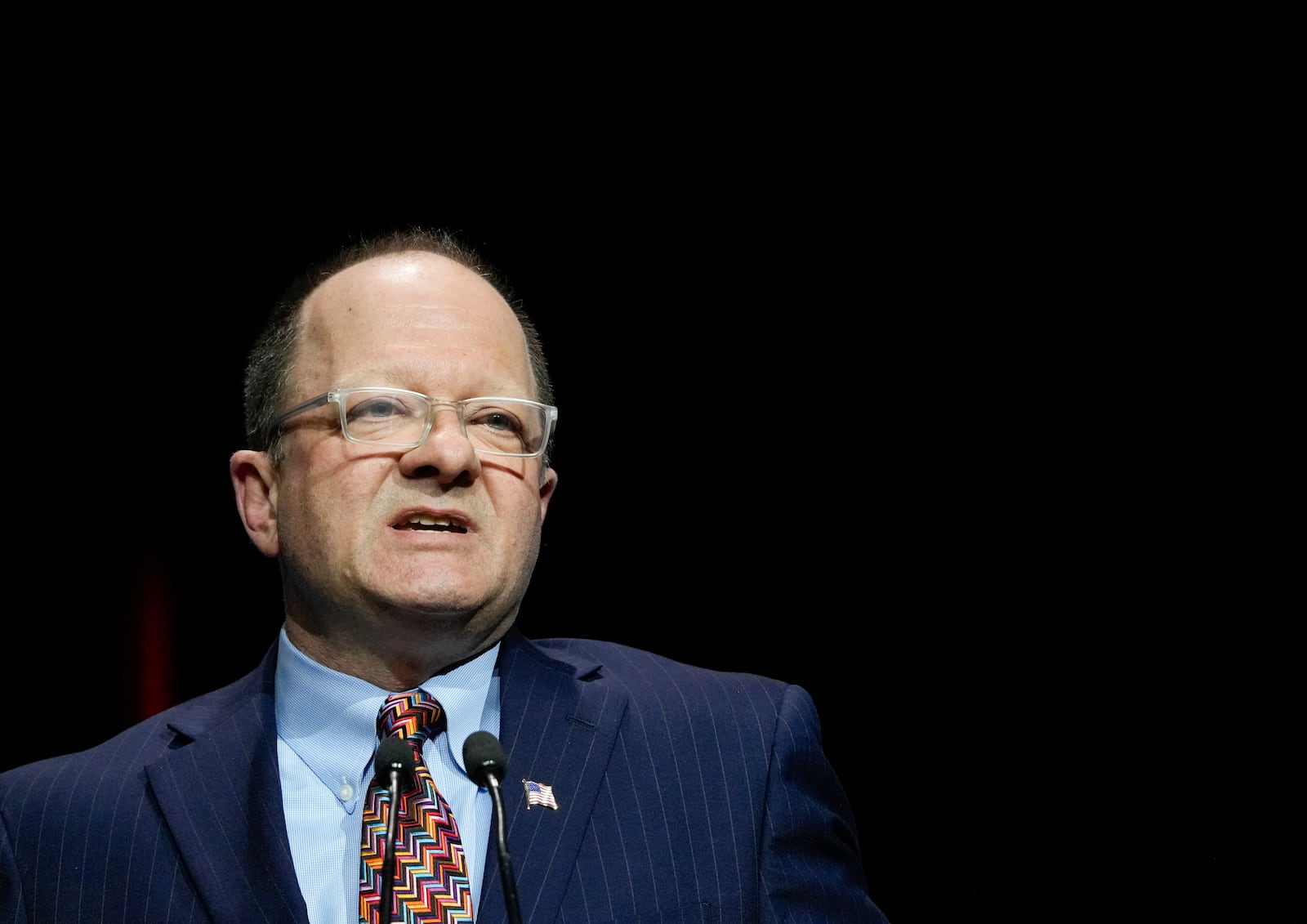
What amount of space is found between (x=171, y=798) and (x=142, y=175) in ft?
5.17

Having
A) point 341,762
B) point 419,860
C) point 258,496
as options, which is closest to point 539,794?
point 419,860

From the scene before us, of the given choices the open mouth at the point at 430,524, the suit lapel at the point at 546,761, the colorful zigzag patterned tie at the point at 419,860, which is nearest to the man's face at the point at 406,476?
the open mouth at the point at 430,524

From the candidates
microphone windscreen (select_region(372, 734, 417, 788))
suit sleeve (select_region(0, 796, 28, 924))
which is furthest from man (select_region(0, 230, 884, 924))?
microphone windscreen (select_region(372, 734, 417, 788))

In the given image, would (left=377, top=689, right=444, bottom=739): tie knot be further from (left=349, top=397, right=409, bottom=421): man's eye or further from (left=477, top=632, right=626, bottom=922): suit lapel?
(left=349, top=397, right=409, bottom=421): man's eye

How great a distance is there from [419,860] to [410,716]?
22 cm

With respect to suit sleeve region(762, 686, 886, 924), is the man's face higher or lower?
higher

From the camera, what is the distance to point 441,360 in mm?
1891

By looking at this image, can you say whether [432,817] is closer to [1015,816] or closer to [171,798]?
[171,798]

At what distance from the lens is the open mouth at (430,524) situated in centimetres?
180

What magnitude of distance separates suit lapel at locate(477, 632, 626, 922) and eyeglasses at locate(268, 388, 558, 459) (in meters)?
0.32

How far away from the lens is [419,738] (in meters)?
1.77

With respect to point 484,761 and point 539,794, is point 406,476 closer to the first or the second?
point 539,794

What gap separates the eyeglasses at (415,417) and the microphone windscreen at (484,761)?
60 centimetres

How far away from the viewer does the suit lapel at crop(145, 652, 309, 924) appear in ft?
5.36
